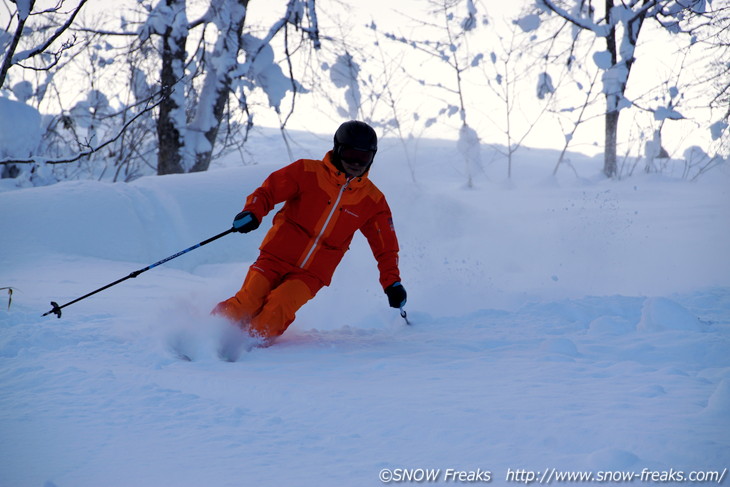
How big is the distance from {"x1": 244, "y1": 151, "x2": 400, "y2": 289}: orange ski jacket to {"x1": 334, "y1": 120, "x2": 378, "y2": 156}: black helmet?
0.45 feet

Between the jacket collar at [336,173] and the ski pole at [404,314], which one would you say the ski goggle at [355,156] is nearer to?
the jacket collar at [336,173]

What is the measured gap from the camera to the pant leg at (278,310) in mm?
3242

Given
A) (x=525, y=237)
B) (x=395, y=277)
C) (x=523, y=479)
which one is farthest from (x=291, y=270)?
(x=525, y=237)

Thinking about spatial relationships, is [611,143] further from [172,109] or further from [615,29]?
[172,109]

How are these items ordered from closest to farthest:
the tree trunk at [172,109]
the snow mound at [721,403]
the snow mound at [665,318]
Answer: the snow mound at [721,403] → the snow mound at [665,318] → the tree trunk at [172,109]

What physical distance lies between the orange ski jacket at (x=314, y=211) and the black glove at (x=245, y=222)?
7.7 inches

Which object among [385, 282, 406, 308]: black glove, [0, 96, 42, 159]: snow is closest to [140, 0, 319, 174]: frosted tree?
Answer: [0, 96, 42, 159]: snow

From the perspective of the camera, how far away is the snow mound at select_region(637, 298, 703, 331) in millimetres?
3320

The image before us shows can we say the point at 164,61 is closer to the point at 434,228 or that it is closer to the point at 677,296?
the point at 434,228

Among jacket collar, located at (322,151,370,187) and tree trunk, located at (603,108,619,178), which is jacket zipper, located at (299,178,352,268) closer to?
jacket collar, located at (322,151,370,187)

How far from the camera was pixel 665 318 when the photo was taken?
132 inches

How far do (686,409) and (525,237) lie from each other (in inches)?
181

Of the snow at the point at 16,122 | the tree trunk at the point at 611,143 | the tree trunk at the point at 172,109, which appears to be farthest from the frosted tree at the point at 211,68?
the tree trunk at the point at 611,143

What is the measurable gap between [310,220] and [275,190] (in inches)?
10.9
